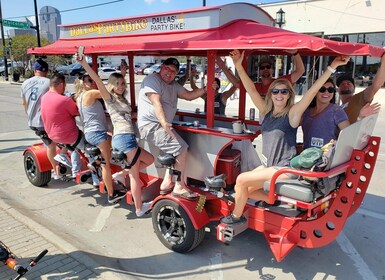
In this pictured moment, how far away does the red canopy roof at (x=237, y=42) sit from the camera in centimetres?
281

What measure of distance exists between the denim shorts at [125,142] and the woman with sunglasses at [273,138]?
4.83 feet

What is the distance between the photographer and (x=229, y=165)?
3836 mm

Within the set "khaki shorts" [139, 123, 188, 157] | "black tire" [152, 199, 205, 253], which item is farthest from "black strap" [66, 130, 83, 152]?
"black tire" [152, 199, 205, 253]

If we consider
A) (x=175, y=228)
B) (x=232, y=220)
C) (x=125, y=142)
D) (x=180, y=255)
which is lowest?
(x=180, y=255)

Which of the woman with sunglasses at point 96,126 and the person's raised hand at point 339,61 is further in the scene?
the woman with sunglasses at point 96,126

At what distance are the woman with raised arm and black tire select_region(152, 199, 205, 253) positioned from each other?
454 mm

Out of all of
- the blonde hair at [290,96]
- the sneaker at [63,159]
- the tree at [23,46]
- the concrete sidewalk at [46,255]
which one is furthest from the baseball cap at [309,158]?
the tree at [23,46]

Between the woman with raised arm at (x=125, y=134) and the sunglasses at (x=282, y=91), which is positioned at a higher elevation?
the sunglasses at (x=282, y=91)

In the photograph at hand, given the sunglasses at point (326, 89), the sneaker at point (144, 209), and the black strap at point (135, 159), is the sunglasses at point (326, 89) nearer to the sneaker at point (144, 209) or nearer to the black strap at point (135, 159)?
the black strap at point (135, 159)

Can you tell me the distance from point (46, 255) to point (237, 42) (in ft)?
9.41

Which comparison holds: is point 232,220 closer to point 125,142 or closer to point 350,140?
point 350,140

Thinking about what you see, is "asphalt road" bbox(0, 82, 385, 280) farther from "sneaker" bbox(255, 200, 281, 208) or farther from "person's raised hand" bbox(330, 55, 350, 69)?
"person's raised hand" bbox(330, 55, 350, 69)

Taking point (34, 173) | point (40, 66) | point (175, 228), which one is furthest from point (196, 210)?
point (40, 66)

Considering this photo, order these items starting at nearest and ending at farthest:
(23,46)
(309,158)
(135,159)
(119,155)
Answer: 1. (309,158)
2. (119,155)
3. (135,159)
4. (23,46)
